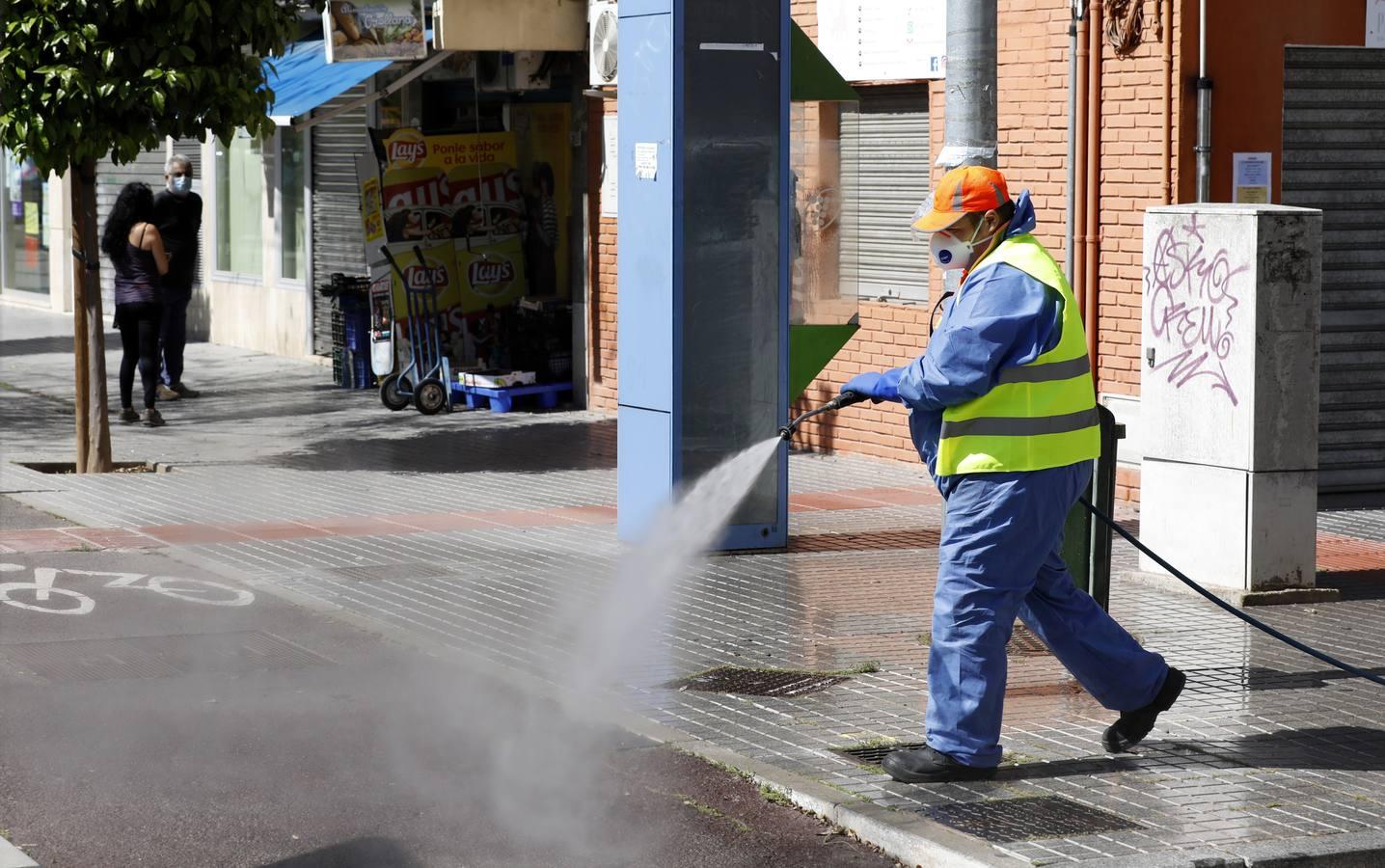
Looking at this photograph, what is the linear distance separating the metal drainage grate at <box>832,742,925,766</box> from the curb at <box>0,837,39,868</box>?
2503 millimetres

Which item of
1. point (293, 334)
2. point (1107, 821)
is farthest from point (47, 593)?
point (293, 334)

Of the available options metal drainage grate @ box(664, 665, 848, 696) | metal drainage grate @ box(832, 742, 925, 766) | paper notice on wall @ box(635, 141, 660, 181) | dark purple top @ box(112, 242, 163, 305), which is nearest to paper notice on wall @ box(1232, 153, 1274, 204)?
paper notice on wall @ box(635, 141, 660, 181)

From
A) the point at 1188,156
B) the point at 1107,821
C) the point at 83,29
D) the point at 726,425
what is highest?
the point at 83,29

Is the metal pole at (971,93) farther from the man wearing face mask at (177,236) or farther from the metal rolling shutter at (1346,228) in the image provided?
the man wearing face mask at (177,236)

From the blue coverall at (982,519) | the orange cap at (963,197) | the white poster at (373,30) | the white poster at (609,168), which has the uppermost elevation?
the white poster at (373,30)

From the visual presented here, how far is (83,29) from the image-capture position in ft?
39.4

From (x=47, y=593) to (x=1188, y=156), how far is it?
662cm

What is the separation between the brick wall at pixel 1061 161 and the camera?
1183 cm

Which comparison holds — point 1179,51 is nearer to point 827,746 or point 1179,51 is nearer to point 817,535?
point 817,535

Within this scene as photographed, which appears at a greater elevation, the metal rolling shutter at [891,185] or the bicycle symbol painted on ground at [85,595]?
the metal rolling shutter at [891,185]

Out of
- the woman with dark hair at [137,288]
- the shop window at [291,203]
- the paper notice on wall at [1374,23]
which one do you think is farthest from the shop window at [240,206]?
the paper notice on wall at [1374,23]

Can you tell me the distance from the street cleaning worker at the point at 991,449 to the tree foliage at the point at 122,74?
730 cm

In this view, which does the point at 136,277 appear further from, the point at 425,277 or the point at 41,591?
the point at 41,591

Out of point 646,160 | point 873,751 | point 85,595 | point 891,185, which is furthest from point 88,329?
point 873,751
